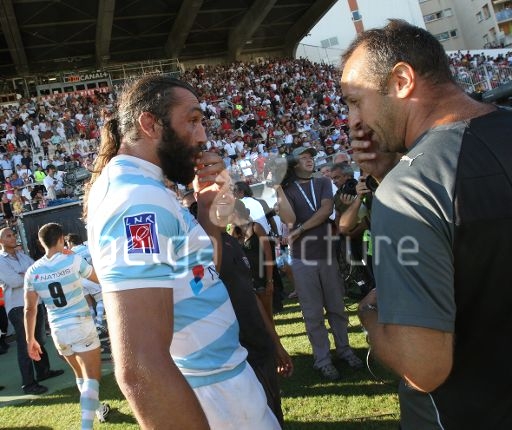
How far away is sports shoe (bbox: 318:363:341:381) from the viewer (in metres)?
4.57

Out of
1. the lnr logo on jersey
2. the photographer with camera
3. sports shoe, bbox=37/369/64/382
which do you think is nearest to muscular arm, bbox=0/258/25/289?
sports shoe, bbox=37/369/64/382

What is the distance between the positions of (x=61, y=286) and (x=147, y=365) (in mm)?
3778

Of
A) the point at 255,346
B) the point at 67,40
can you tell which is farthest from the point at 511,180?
the point at 67,40

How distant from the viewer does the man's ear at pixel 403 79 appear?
1.33 m

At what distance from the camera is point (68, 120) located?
22.5m

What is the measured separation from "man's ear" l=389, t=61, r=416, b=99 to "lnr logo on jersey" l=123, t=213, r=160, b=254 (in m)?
0.79

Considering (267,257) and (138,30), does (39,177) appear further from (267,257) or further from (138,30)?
(138,30)

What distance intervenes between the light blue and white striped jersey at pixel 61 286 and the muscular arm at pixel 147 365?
3.61m

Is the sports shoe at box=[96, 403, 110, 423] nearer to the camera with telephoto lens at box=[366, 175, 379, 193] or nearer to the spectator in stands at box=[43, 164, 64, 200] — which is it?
the camera with telephoto lens at box=[366, 175, 379, 193]

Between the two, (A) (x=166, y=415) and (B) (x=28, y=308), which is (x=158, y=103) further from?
(B) (x=28, y=308)

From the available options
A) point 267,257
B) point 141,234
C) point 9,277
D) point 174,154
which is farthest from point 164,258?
point 9,277

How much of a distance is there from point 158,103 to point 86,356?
3.35 metres

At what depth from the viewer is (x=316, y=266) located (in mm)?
4773

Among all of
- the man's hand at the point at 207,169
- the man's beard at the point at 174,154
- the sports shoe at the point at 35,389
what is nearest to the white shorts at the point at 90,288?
the sports shoe at the point at 35,389
